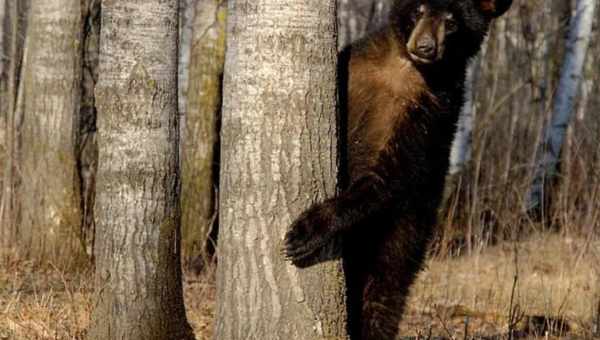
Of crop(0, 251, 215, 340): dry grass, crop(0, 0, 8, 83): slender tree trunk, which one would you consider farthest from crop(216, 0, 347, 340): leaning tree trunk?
crop(0, 0, 8, 83): slender tree trunk

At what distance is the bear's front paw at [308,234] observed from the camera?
4059 mm

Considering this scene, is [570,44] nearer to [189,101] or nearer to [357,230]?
[189,101]

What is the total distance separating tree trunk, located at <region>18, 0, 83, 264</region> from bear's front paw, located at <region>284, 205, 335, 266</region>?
373cm

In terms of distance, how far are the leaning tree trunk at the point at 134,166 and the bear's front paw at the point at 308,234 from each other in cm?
109

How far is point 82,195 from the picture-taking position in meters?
7.79

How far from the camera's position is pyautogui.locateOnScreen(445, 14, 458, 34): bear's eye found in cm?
536

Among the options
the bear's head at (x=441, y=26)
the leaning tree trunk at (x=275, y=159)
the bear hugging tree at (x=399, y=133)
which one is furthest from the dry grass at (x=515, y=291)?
the leaning tree trunk at (x=275, y=159)

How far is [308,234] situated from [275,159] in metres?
0.35

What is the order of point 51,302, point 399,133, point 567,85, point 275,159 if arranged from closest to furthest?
point 275,159 < point 399,133 < point 51,302 < point 567,85

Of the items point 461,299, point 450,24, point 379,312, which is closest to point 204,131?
point 461,299

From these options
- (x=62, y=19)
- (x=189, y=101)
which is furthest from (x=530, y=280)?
(x=62, y=19)

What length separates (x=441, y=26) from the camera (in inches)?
209

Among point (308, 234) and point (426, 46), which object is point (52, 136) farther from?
A: point (308, 234)

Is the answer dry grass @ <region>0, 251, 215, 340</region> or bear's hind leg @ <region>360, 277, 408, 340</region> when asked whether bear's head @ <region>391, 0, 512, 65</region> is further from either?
dry grass @ <region>0, 251, 215, 340</region>
